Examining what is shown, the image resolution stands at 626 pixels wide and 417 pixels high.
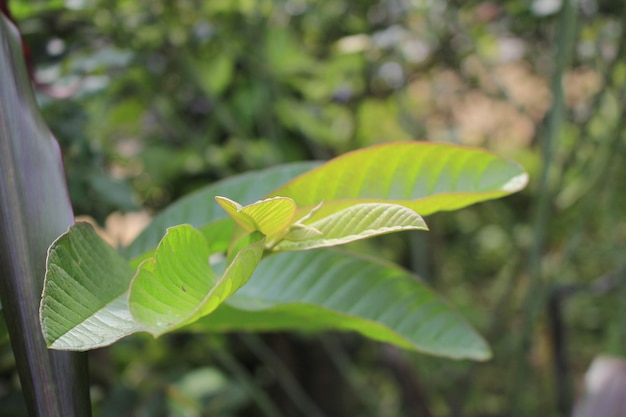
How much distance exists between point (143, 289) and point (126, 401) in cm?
55

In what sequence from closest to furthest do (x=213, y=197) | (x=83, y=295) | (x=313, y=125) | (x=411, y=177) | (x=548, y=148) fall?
(x=83, y=295) → (x=411, y=177) → (x=213, y=197) → (x=548, y=148) → (x=313, y=125)

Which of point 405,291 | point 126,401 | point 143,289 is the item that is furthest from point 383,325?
point 126,401

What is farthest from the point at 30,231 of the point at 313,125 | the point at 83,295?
the point at 313,125

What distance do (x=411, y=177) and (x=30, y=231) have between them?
223 mm

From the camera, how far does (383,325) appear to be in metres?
0.46

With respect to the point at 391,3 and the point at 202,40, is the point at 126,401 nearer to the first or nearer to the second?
the point at 202,40

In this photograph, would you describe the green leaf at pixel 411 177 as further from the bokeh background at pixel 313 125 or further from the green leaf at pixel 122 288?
the bokeh background at pixel 313 125

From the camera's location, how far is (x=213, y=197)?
1.76 ft

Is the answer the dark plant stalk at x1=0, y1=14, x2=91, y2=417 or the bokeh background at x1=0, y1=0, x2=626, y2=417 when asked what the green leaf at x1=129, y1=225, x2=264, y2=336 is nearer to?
the dark plant stalk at x1=0, y1=14, x2=91, y2=417

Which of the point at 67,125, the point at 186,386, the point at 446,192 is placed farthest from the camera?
the point at 186,386

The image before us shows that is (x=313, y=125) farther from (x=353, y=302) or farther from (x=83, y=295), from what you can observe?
(x=83, y=295)

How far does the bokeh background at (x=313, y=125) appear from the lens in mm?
825

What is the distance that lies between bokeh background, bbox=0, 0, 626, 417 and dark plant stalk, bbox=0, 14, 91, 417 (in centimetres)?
32

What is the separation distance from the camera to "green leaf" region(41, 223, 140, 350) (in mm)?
268
